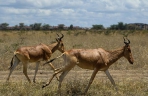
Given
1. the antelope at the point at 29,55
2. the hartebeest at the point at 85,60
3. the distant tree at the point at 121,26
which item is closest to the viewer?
the hartebeest at the point at 85,60

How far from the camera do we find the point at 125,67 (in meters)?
15.3

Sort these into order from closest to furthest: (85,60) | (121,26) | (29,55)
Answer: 1. (85,60)
2. (29,55)
3. (121,26)

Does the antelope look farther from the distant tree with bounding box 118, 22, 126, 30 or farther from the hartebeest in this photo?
the distant tree with bounding box 118, 22, 126, 30

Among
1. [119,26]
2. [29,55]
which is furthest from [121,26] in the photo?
[29,55]

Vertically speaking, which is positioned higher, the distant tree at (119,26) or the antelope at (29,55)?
the antelope at (29,55)

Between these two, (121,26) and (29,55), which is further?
(121,26)

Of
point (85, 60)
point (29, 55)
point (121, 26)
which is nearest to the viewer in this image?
point (85, 60)

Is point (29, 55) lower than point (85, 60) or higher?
lower

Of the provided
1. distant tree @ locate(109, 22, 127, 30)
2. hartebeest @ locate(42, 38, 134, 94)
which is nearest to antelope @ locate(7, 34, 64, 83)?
hartebeest @ locate(42, 38, 134, 94)

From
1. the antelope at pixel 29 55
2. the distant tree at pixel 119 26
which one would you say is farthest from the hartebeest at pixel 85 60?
the distant tree at pixel 119 26

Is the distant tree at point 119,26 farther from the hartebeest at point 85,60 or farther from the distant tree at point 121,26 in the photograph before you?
the hartebeest at point 85,60

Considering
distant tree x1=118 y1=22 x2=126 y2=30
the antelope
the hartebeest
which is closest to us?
the hartebeest

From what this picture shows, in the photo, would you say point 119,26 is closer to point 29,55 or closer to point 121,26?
point 121,26

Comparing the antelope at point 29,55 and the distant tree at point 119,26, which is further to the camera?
the distant tree at point 119,26
